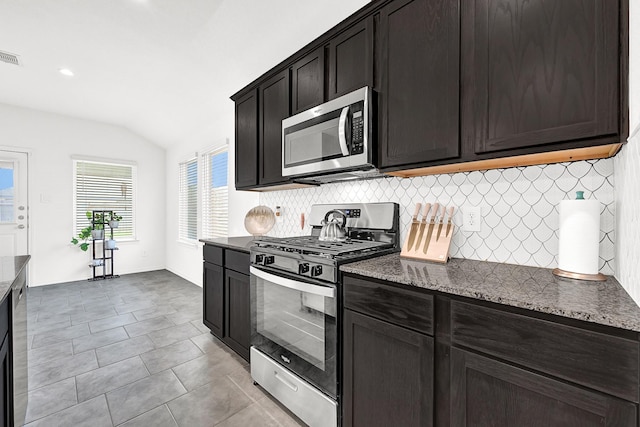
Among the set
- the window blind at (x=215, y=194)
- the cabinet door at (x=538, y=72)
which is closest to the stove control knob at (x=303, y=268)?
the cabinet door at (x=538, y=72)

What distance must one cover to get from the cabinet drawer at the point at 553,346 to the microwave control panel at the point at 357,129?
1029mm

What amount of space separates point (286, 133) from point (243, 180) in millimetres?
861

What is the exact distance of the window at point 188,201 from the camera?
199 inches

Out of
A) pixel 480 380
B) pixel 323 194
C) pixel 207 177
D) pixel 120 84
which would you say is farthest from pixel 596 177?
pixel 120 84

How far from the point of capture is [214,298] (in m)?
2.72

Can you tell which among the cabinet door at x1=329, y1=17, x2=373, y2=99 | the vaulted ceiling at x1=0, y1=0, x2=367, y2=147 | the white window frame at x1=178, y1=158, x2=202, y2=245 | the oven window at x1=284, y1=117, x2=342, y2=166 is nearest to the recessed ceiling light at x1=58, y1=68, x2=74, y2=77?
the vaulted ceiling at x1=0, y1=0, x2=367, y2=147

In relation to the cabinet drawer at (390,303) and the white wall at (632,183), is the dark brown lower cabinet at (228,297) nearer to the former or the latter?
the cabinet drawer at (390,303)

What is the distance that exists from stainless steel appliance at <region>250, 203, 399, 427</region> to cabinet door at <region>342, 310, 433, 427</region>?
0.31 feet

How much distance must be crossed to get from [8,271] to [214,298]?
149 cm

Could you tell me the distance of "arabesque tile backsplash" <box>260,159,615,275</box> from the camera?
1.27 m

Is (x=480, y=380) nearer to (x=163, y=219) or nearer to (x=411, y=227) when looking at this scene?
(x=411, y=227)

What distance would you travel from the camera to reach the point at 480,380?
40.2 inches

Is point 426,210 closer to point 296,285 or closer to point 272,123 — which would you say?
point 296,285

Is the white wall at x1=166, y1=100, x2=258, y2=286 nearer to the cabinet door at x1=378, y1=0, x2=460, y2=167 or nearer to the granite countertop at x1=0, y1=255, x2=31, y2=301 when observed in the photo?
the granite countertop at x1=0, y1=255, x2=31, y2=301
